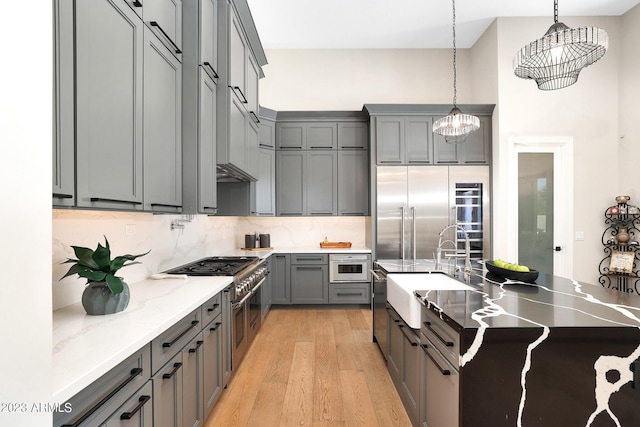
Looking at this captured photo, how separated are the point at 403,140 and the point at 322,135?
1.22 m

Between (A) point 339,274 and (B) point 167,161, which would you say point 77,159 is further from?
(A) point 339,274

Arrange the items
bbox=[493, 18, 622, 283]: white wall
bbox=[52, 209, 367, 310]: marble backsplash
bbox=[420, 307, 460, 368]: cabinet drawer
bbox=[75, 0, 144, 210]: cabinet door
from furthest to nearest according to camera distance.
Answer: bbox=[493, 18, 622, 283]: white wall < bbox=[52, 209, 367, 310]: marble backsplash < bbox=[420, 307, 460, 368]: cabinet drawer < bbox=[75, 0, 144, 210]: cabinet door

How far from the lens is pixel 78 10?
50.7 inches

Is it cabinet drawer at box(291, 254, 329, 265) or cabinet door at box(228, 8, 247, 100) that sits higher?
cabinet door at box(228, 8, 247, 100)

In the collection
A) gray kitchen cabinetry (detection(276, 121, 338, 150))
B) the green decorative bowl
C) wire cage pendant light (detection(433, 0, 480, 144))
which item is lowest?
the green decorative bowl

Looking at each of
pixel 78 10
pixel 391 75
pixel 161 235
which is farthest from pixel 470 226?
pixel 78 10

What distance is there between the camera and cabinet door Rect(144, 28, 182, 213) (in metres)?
1.84

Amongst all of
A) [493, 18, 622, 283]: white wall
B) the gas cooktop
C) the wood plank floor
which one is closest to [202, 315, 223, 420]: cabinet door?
the wood plank floor

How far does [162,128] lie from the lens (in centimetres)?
203

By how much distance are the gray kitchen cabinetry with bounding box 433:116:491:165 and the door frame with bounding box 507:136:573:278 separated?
0.32 meters

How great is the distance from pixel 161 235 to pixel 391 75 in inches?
173

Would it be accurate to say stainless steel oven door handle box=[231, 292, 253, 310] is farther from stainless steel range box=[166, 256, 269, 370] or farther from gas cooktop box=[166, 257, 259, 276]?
gas cooktop box=[166, 257, 259, 276]

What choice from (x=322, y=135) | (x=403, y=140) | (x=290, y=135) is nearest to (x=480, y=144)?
(x=403, y=140)

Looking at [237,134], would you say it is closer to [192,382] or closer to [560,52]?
[192,382]
